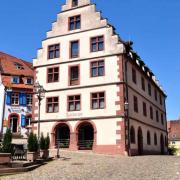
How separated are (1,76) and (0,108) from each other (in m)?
5.22

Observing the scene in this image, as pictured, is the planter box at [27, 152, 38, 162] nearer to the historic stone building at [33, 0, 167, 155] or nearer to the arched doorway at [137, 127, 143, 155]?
the historic stone building at [33, 0, 167, 155]

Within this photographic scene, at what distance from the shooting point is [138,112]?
36.2 metres

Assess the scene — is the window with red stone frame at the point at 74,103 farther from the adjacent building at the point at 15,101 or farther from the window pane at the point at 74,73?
the adjacent building at the point at 15,101

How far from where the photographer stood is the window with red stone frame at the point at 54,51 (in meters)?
36.1

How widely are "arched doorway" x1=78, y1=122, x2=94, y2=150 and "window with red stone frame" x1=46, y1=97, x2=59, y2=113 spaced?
3.43m

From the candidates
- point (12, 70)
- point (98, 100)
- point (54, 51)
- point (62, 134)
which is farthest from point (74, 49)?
point (12, 70)

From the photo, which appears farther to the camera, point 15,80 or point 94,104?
point 15,80

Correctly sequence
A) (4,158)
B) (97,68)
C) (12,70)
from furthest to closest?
(12,70), (97,68), (4,158)

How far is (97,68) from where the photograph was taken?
109 feet

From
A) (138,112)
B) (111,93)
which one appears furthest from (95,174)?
(138,112)

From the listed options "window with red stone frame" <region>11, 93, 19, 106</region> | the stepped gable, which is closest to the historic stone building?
"window with red stone frame" <region>11, 93, 19, 106</region>

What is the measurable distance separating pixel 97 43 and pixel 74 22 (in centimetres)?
428

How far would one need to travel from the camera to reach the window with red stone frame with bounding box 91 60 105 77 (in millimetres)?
32969

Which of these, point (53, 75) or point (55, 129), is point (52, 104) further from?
point (53, 75)
